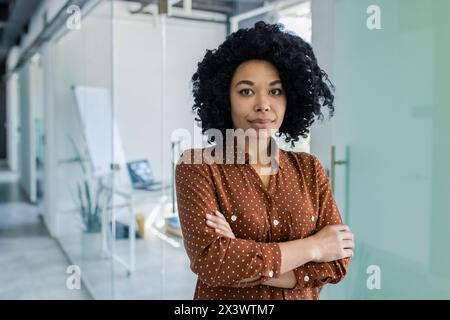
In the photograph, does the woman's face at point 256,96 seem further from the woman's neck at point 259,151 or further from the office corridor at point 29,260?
the office corridor at point 29,260

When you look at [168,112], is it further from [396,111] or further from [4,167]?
[4,167]

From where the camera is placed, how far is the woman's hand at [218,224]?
3.16 feet

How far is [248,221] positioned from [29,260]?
3258mm

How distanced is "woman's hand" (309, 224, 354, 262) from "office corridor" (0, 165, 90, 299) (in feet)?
7.52

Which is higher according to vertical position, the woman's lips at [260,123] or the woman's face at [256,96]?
the woman's face at [256,96]

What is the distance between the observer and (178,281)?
2.26 metres

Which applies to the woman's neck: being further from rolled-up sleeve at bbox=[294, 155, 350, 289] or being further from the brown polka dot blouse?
rolled-up sleeve at bbox=[294, 155, 350, 289]

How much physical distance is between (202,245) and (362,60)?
39.1 inches

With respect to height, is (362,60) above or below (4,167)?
above

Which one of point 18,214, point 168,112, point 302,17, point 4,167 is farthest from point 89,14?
point 4,167

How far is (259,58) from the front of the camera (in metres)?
1.03

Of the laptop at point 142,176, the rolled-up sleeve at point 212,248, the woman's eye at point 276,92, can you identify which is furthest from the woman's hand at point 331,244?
the laptop at point 142,176

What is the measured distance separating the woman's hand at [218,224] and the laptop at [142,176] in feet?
4.45

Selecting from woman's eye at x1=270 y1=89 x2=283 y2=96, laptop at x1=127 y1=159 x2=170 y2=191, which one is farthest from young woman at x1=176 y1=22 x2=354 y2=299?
laptop at x1=127 y1=159 x2=170 y2=191
